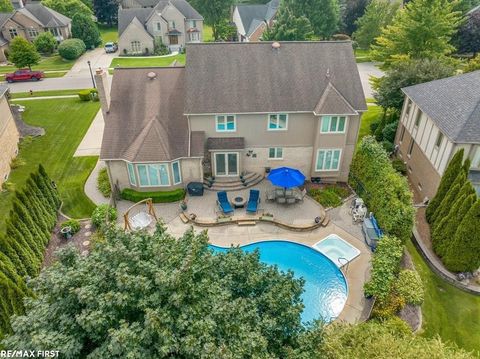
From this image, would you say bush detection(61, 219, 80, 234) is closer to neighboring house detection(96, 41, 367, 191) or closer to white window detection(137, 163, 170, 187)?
neighboring house detection(96, 41, 367, 191)

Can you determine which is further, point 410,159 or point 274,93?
point 410,159

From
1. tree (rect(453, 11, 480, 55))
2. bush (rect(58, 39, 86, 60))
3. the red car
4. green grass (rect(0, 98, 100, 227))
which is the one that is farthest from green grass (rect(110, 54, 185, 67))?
tree (rect(453, 11, 480, 55))

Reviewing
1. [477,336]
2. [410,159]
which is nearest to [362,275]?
[477,336]

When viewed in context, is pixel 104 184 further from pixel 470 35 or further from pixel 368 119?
pixel 470 35

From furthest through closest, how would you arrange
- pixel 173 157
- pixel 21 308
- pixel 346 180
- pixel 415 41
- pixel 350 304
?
pixel 415 41, pixel 346 180, pixel 173 157, pixel 350 304, pixel 21 308

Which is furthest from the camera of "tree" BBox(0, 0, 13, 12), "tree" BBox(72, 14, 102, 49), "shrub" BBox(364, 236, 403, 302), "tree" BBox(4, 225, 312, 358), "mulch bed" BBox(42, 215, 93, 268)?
"tree" BBox(0, 0, 13, 12)

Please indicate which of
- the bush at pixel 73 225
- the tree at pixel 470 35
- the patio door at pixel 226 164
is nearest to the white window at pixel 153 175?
the patio door at pixel 226 164

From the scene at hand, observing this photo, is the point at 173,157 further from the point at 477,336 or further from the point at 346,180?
the point at 477,336
